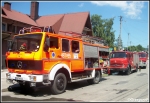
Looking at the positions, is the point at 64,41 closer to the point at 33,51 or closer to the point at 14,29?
the point at 33,51

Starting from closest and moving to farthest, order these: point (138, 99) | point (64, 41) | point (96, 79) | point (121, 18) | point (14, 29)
→ 1. point (138, 99)
2. point (64, 41)
3. point (96, 79)
4. point (14, 29)
5. point (121, 18)

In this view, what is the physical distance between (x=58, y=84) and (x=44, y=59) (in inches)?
56.3

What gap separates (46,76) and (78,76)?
2.91 m

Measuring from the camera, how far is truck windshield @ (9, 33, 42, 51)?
28.0 feet

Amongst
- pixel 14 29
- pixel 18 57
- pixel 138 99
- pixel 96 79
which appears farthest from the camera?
pixel 14 29

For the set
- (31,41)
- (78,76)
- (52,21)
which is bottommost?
(78,76)

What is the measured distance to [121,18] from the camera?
4291 centimetres

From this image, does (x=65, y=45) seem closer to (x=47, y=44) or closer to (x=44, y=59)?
(x=47, y=44)

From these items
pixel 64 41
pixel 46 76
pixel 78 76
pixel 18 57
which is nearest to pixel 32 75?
pixel 46 76

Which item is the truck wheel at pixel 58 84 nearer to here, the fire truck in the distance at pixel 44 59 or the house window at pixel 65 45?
the fire truck in the distance at pixel 44 59

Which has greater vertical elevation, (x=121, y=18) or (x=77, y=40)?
(x=121, y=18)

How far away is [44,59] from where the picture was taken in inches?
324

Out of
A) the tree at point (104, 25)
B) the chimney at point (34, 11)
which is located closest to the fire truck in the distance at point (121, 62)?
the chimney at point (34, 11)

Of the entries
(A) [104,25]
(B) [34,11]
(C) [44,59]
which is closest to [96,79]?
(C) [44,59]
